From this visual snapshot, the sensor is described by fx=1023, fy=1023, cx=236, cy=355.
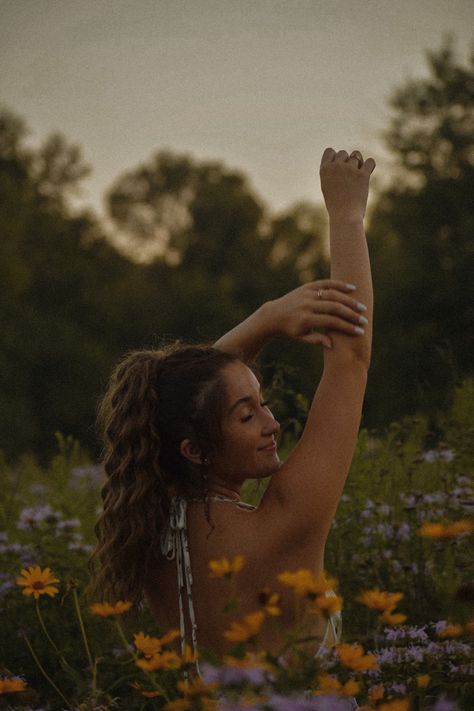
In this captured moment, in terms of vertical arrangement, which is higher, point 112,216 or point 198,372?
point 112,216

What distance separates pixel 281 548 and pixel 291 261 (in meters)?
33.0

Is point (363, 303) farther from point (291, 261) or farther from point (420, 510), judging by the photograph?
point (291, 261)

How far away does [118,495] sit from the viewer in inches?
99.7

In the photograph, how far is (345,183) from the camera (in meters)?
2.40

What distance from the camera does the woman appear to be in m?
2.13

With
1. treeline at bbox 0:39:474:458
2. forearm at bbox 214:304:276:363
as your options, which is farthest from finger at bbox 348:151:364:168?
treeline at bbox 0:39:474:458

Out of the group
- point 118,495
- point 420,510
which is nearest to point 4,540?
point 420,510

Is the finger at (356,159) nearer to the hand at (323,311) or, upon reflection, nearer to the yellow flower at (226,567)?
the hand at (323,311)

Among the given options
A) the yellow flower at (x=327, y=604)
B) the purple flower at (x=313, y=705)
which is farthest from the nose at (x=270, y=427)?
the purple flower at (x=313, y=705)

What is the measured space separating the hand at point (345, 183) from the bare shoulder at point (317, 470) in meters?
0.44

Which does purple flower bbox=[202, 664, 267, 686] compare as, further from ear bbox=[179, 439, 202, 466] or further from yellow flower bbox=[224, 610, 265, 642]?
ear bbox=[179, 439, 202, 466]

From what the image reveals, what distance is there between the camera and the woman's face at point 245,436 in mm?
2371

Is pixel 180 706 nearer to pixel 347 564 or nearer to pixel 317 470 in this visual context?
pixel 317 470

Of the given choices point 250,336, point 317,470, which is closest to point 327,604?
point 317,470
